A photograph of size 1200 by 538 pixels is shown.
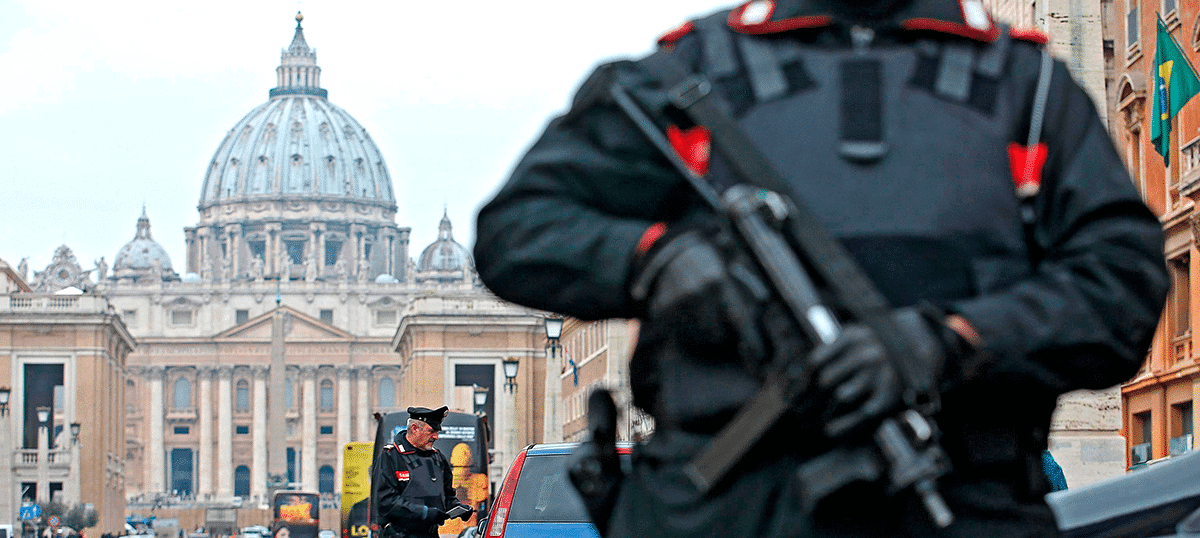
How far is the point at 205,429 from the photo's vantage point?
154m

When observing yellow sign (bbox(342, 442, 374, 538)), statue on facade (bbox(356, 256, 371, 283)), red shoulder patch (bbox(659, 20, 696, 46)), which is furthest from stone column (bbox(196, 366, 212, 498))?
red shoulder patch (bbox(659, 20, 696, 46))

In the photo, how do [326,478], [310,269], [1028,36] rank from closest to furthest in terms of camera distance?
[1028,36], [326,478], [310,269]

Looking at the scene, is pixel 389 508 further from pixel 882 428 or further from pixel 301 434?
pixel 301 434

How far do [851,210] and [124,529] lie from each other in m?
118

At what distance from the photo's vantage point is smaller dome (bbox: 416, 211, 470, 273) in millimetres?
188625

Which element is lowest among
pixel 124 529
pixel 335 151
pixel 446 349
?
pixel 124 529

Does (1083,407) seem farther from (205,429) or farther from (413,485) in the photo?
(205,429)

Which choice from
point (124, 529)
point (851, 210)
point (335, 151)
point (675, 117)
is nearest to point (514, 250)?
point (675, 117)

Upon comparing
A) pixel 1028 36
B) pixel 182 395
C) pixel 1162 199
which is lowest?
pixel 1028 36

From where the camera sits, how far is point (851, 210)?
2779 millimetres

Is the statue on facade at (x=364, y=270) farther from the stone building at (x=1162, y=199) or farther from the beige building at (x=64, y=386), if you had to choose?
the stone building at (x=1162, y=199)

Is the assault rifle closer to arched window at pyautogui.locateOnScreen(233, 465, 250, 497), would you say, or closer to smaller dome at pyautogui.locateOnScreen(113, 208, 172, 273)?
arched window at pyautogui.locateOnScreen(233, 465, 250, 497)

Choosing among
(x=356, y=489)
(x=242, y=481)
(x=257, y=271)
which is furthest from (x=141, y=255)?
(x=356, y=489)

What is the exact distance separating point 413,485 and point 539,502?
94 centimetres
